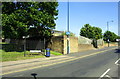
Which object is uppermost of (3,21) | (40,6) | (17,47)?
(40,6)

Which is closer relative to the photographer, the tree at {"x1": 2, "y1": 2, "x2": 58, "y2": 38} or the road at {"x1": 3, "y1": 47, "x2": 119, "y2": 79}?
the road at {"x1": 3, "y1": 47, "x2": 119, "y2": 79}

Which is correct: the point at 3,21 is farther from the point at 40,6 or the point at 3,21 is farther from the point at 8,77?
the point at 8,77

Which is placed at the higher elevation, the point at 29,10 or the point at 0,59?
the point at 29,10

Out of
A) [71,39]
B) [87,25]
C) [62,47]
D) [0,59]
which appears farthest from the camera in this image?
[87,25]

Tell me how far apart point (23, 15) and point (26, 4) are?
1.75m

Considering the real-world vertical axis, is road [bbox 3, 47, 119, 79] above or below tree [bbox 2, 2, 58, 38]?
below

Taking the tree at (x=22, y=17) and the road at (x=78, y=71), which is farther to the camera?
A: the tree at (x=22, y=17)

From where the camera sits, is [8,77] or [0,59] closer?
[8,77]

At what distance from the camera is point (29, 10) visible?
1778 cm

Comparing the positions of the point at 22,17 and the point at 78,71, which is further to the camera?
the point at 22,17

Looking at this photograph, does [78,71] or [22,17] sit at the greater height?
[22,17]

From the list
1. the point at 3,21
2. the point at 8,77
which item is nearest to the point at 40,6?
the point at 3,21

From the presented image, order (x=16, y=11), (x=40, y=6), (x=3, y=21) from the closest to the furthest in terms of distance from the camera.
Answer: (x=3, y=21) → (x=16, y=11) → (x=40, y=6)

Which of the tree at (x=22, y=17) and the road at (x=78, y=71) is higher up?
the tree at (x=22, y=17)
